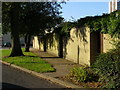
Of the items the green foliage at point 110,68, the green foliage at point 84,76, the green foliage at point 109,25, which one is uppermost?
the green foliage at point 109,25

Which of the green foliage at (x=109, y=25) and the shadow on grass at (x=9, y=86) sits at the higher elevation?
the green foliage at (x=109, y=25)

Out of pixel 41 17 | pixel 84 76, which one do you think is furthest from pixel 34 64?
pixel 41 17

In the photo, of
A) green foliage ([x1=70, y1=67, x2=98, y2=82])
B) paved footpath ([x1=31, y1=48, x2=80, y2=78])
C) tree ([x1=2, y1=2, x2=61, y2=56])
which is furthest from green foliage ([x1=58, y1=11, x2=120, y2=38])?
tree ([x1=2, y1=2, x2=61, y2=56])

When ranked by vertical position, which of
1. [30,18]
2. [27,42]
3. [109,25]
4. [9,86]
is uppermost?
[30,18]

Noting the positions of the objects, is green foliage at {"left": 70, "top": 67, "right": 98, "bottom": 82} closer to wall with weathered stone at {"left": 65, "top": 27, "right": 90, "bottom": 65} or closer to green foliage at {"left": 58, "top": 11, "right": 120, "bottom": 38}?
green foliage at {"left": 58, "top": 11, "right": 120, "bottom": 38}

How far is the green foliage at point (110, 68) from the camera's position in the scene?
821 centimetres

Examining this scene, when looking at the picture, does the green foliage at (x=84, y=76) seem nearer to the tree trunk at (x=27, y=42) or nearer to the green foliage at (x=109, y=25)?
the green foliage at (x=109, y=25)

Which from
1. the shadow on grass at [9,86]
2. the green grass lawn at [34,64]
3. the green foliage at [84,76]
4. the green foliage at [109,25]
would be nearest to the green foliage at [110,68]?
the green foliage at [84,76]

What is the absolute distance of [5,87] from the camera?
9.55 metres

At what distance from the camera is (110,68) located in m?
8.42

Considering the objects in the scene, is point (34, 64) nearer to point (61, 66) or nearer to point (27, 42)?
point (61, 66)

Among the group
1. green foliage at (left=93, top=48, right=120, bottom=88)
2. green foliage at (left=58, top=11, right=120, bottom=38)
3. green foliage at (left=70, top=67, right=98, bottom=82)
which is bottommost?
green foliage at (left=70, top=67, right=98, bottom=82)

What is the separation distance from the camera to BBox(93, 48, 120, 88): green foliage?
821cm

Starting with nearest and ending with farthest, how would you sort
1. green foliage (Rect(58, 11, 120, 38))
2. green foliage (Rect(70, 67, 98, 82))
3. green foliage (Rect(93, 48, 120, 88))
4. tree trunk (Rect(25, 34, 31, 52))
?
green foliage (Rect(93, 48, 120, 88)) < green foliage (Rect(70, 67, 98, 82)) < green foliage (Rect(58, 11, 120, 38)) < tree trunk (Rect(25, 34, 31, 52))
